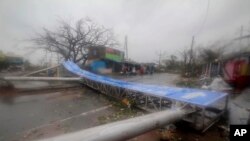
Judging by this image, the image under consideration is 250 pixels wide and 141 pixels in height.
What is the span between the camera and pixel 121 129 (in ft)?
10.2

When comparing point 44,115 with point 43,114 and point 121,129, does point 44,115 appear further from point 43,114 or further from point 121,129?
point 121,129

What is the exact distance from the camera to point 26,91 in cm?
1130

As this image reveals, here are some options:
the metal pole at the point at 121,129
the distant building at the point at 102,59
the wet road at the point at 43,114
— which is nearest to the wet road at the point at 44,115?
the wet road at the point at 43,114

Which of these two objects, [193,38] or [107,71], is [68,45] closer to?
[107,71]

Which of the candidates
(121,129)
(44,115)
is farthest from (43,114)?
(121,129)

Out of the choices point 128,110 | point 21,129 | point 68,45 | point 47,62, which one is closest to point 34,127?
point 21,129

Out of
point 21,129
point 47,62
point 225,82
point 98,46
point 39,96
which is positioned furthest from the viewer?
point 47,62

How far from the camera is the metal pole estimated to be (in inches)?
101

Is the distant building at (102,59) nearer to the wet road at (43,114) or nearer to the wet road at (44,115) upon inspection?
the wet road at (44,115)

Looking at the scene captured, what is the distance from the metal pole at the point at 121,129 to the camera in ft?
8.44

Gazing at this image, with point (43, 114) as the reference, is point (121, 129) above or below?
above

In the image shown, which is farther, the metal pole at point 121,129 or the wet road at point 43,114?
the wet road at point 43,114

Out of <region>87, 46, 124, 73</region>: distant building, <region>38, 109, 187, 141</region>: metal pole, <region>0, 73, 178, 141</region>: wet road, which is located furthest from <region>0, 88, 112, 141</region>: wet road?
<region>87, 46, 124, 73</region>: distant building

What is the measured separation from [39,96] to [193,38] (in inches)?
991
